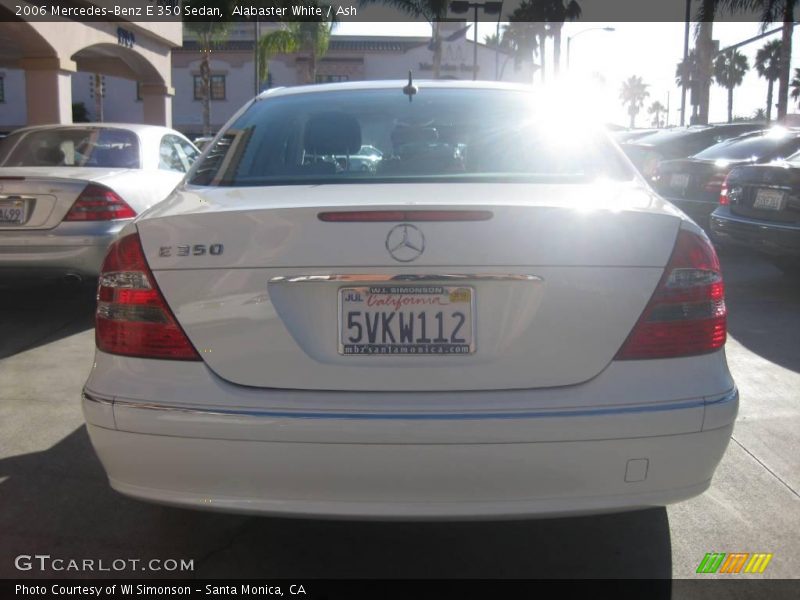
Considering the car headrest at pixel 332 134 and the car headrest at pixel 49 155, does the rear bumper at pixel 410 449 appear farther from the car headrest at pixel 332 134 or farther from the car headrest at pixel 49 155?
the car headrest at pixel 49 155

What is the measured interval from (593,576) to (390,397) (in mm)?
1031

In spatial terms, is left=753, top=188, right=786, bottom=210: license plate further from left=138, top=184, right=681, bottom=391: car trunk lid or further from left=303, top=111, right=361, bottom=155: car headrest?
left=138, top=184, right=681, bottom=391: car trunk lid

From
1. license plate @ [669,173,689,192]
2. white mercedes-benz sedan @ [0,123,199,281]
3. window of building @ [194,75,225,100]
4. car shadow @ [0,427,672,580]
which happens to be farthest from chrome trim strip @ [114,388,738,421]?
window of building @ [194,75,225,100]

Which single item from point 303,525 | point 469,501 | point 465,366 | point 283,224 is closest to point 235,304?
point 283,224

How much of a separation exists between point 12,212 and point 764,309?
5858 millimetres

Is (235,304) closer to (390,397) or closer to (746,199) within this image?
(390,397)

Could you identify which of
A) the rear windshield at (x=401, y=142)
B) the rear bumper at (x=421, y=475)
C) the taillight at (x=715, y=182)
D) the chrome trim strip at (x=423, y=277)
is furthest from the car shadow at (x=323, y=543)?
the taillight at (x=715, y=182)

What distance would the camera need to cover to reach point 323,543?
9.93ft

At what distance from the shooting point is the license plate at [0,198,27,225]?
6051 mm

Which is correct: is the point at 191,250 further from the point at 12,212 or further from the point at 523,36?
the point at 523,36

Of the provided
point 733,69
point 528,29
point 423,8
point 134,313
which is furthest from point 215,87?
point 733,69

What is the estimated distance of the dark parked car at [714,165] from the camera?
9617 millimetres

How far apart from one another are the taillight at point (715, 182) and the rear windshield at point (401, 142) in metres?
6.66

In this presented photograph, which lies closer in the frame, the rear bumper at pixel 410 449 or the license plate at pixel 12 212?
the rear bumper at pixel 410 449
